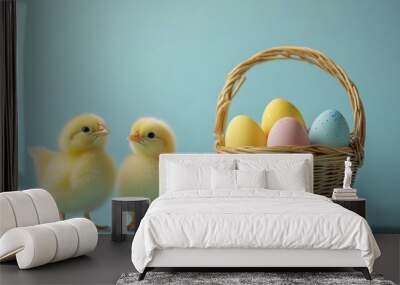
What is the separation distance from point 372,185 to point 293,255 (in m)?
2.56

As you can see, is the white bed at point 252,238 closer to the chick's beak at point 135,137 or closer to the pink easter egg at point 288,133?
the pink easter egg at point 288,133

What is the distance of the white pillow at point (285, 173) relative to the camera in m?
5.32

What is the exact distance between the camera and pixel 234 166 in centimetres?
556

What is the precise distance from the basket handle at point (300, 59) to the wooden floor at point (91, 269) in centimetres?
104

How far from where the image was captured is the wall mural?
6.43 metres

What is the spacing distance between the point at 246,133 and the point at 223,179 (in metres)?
0.54

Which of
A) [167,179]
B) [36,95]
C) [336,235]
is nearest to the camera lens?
[336,235]

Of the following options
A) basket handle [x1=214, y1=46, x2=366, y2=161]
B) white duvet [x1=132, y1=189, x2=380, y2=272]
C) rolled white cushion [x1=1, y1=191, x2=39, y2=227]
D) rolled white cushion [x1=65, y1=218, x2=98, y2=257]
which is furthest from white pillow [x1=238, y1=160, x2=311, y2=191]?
rolled white cushion [x1=1, y1=191, x2=39, y2=227]

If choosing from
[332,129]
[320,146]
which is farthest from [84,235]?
[332,129]

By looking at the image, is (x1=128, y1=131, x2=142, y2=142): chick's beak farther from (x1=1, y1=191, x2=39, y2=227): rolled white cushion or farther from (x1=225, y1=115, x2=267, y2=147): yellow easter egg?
(x1=1, y1=191, x2=39, y2=227): rolled white cushion

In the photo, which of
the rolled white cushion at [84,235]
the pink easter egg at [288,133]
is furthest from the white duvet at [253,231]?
the pink easter egg at [288,133]

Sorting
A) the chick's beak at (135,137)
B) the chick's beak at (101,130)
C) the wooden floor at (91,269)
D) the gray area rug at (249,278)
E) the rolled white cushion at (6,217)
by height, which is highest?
Answer: the chick's beak at (101,130)

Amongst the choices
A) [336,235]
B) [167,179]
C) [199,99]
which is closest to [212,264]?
[336,235]

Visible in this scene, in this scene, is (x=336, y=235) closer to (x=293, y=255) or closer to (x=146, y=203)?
(x=293, y=255)
